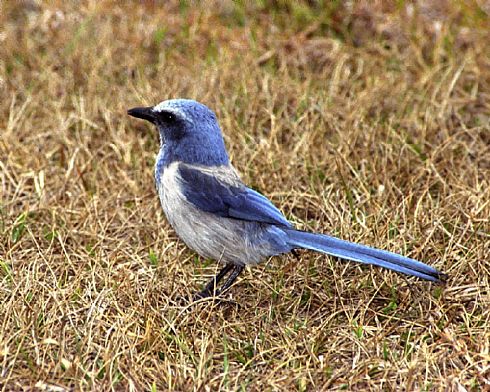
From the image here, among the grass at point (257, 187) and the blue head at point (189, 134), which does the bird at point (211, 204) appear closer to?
the blue head at point (189, 134)

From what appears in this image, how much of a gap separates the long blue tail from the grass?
25cm

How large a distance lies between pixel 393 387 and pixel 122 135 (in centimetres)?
291

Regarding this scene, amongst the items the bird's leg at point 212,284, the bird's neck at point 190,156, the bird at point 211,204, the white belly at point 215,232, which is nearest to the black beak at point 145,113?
the bird at point 211,204

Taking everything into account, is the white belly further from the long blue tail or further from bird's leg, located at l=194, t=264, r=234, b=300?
the long blue tail

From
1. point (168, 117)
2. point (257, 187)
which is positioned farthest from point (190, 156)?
point (257, 187)

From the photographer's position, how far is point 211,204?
4.31m

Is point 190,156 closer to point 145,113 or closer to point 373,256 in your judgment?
point 145,113

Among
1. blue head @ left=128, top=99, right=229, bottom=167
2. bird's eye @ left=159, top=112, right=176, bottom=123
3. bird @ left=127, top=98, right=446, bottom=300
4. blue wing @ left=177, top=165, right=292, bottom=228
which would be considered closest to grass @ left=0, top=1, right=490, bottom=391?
bird @ left=127, top=98, right=446, bottom=300

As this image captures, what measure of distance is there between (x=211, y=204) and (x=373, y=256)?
2.64 feet

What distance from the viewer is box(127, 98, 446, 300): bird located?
428cm

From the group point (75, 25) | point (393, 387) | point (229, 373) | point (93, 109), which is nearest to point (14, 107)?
point (93, 109)

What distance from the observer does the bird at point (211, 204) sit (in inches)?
169

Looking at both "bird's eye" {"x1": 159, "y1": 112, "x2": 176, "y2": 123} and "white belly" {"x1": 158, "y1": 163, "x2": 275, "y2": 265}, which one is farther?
"bird's eye" {"x1": 159, "y1": 112, "x2": 176, "y2": 123}

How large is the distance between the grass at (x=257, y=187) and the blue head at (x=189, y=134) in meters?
0.55
